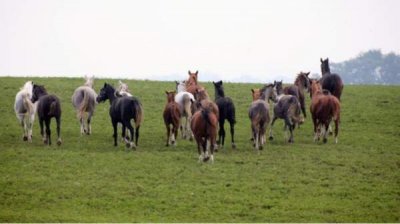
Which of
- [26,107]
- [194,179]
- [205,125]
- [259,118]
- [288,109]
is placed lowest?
[194,179]

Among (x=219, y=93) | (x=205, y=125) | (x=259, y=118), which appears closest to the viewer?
(x=205, y=125)

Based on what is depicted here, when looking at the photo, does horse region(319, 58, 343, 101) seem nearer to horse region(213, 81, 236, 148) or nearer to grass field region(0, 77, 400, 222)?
grass field region(0, 77, 400, 222)

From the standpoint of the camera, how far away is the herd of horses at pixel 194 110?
1045 inches

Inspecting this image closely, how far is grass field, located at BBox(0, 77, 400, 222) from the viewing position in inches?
803

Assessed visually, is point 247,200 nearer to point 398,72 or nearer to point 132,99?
point 132,99

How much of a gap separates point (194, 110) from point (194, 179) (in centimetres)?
594

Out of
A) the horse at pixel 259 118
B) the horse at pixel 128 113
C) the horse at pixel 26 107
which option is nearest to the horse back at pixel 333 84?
the horse at pixel 259 118

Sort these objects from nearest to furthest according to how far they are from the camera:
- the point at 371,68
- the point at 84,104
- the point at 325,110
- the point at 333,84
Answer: the point at 325,110 → the point at 84,104 → the point at 333,84 → the point at 371,68

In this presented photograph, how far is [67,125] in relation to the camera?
3244cm

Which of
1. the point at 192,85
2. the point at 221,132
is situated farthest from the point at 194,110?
the point at 192,85

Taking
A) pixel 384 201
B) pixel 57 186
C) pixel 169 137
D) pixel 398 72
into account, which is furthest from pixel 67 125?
pixel 398 72

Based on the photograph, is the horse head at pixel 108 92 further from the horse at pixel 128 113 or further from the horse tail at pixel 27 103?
the horse tail at pixel 27 103

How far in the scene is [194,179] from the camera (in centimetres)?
2323

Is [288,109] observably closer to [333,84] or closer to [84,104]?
[333,84]
